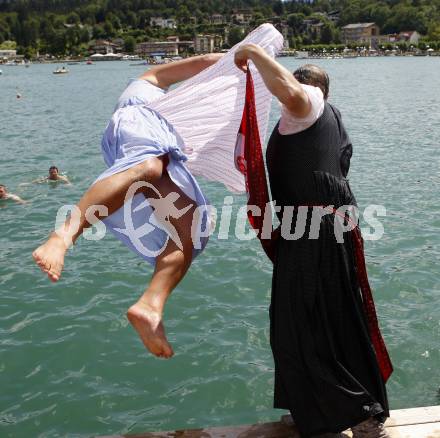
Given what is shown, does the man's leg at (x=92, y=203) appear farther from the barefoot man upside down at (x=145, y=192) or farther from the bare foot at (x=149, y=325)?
the bare foot at (x=149, y=325)

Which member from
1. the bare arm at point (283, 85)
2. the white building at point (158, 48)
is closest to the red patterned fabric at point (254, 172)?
the bare arm at point (283, 85)

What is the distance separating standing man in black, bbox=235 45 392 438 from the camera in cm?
371

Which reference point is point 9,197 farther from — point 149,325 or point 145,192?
point 149,325

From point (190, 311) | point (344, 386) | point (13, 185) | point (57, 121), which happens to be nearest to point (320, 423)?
point (344, 386)

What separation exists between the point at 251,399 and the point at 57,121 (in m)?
26.7

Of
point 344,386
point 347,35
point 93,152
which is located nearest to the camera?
point 344,386

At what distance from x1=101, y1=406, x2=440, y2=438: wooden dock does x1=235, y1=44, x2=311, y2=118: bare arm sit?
1974 millimetres

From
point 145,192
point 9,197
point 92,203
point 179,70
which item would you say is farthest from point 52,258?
point 9,197

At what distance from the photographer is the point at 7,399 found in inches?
234

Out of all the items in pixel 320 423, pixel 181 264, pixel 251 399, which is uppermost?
pixel 181 264

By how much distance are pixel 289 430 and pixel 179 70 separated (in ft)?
8.66

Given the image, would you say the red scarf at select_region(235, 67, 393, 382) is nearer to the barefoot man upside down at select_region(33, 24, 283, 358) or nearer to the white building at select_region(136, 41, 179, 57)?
the barefoot man upside down at select_region(33, 24, 283, 358)

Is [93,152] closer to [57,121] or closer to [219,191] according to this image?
[219,191]

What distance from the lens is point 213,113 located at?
4.75 metres
